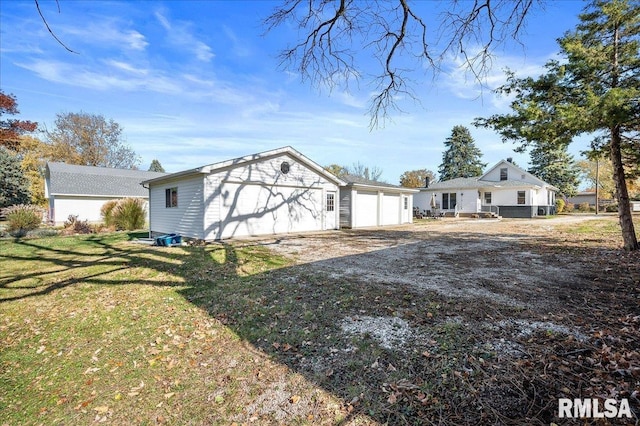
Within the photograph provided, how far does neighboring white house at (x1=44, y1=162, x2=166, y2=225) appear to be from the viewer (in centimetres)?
2320

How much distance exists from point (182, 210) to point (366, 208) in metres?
10.7

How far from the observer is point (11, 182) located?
91.1 ft

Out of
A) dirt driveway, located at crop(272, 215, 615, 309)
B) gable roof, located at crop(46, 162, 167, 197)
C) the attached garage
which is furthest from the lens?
gable roof, located at crop(46, 162, 167, 197)

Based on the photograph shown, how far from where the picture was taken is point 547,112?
26.7ft

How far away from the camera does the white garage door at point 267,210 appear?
12.7 m

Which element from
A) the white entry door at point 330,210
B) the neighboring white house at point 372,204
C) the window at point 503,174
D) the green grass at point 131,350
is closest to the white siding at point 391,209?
the neighboring white house at point 372,204

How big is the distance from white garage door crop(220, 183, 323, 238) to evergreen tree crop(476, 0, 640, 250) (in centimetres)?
923

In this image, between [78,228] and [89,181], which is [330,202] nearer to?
[78,228]

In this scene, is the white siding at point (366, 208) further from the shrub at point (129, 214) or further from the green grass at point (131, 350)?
the shrub at point (129, 214)

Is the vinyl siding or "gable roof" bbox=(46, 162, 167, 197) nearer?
the vinyl siding

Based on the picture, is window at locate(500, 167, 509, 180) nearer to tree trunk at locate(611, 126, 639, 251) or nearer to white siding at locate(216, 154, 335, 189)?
white siding at locate(216, 154, 335, 189)

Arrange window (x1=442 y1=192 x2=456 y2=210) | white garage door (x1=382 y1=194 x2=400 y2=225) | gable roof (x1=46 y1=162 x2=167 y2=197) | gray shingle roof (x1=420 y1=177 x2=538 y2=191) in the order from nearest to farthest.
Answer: white garage door (x1=382 y1=194 x2=400 y2=225) → gable roof (x1=46 y1=162 x2=167 y2=197) → gray shingle roof (x1=420 y1=177 x2=538 y2=191) → window (x1=442 y1=192 x2=456 y2=210)

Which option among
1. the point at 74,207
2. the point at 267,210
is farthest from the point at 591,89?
the point at 74,207

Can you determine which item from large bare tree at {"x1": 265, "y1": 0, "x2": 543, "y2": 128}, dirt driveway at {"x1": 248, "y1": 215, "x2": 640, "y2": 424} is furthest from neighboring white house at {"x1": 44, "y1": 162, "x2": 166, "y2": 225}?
dirt driveway at {"x1": 248, "y1": 215, "x2": 640, "y2": 424}
